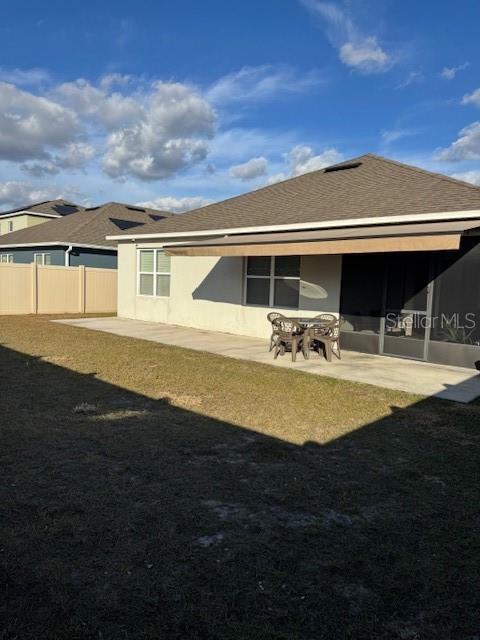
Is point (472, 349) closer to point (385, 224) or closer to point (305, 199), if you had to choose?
point (385, 224)

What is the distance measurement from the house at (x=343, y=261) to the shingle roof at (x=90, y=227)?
27.9 feet

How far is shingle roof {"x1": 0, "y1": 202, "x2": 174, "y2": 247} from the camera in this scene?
979 inches

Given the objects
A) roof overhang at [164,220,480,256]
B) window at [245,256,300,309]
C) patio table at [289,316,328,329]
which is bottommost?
patio table at [289,316,328,329]

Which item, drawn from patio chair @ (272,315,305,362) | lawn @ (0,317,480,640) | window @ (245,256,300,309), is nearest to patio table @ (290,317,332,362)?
patio chair @ (272,315,305,362)

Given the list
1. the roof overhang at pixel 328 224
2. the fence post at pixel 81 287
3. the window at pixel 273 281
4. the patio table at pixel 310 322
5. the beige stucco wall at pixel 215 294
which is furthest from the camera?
the fence post at pixel 81 287

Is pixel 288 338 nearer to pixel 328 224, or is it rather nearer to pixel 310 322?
pixel 310 322

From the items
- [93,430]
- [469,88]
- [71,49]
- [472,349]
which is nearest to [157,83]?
[71,49]

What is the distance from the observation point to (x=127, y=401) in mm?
6609

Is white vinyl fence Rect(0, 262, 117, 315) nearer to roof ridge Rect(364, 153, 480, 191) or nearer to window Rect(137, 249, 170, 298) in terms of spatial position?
window Rect(137, 249, 170, 298)

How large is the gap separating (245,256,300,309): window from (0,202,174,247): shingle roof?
12691 millimetres

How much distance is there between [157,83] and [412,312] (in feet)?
49.1

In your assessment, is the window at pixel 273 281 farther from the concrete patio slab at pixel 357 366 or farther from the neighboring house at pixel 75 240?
the neighboring house at pixel 75 240

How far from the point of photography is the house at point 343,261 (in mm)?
9602

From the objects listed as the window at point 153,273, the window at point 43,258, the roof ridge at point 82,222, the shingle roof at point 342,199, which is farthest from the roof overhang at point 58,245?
the shingle roof at point 342,199
